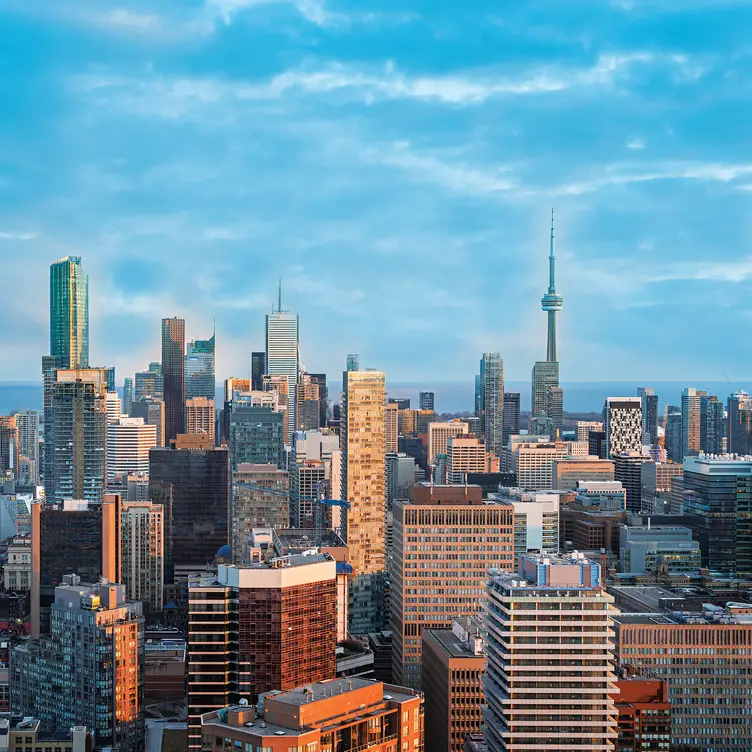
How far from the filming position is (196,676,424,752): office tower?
18156mm

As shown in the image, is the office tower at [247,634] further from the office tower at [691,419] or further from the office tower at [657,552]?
the office tower at [691,419]

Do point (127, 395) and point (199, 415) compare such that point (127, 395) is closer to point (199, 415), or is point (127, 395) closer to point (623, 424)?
point (199, 415)

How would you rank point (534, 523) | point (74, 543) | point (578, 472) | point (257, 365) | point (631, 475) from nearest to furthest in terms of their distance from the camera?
point (74, 543) < point (534, 523) < point (578, 472) < point (631, 475) < point (257, 365)

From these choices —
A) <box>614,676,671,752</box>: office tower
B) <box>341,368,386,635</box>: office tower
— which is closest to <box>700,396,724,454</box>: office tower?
<box>341,368,386,635</box>: office tower

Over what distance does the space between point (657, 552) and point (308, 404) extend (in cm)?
3840

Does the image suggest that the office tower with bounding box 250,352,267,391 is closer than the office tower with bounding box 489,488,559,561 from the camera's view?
No

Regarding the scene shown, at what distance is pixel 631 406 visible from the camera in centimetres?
8062

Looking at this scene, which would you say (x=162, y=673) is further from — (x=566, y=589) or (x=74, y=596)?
(x=566, y=589)

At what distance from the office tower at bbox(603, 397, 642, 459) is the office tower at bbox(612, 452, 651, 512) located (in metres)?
3.41

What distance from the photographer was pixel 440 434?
83.9 m

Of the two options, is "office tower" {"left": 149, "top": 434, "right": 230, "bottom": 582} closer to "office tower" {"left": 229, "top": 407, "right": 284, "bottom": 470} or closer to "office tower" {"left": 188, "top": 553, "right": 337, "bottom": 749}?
"office tower" {"left": 229, "top": 407, "right": 284, "bottom": 470}

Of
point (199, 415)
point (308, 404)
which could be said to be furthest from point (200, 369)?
point (308, 404)

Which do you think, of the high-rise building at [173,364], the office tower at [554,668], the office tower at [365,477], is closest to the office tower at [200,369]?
the high-rise building at [173,364]

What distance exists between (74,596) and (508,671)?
13727 millimetres
